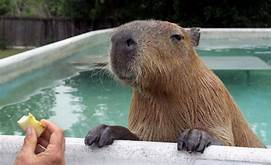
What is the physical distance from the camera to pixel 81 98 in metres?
8.11

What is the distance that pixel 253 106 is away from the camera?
7758 millimetres

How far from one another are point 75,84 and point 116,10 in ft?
39.2

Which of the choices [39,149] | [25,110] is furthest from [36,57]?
[39,149]

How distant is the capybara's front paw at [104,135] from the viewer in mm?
2549

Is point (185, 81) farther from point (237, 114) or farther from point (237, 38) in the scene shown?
point (237, 38)

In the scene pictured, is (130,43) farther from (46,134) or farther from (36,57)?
(36,57)

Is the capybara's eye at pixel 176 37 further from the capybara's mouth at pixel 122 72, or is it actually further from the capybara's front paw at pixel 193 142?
the capybara's front paw at pixel 193 142

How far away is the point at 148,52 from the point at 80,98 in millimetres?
5491

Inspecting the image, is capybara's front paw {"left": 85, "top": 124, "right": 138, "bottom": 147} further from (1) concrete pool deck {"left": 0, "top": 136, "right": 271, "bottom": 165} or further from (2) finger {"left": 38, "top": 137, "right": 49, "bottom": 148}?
(2) finger {"left": 38, "top": 137, "right": 49, "bottom": 148}

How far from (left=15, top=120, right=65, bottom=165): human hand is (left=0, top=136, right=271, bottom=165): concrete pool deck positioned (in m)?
0.39

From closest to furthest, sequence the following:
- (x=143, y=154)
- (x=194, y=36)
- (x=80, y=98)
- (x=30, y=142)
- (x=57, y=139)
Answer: (x=30, y=142) → (x=57, y=139) → (x=143, y=154) → (x=194, y=36) → (x=80, y=98)

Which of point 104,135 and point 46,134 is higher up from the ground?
point 46,134

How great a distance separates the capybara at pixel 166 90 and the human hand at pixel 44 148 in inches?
18.8

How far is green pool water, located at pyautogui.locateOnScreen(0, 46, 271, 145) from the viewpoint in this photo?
662 centimetres
